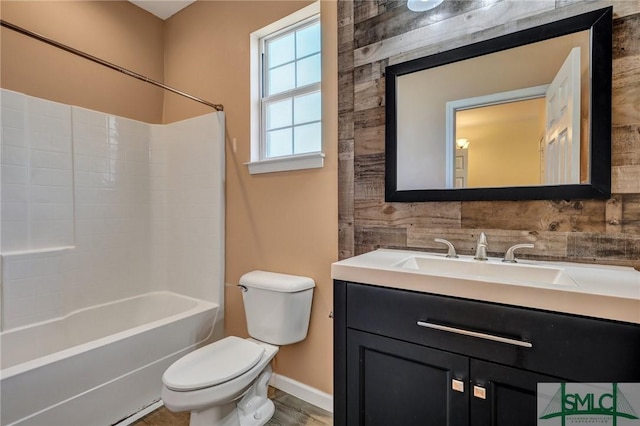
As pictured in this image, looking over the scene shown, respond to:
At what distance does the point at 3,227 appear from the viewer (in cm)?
176

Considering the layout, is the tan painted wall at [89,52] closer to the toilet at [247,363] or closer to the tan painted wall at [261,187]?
the tan painted wall at [261,187]

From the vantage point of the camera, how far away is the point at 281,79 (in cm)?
209

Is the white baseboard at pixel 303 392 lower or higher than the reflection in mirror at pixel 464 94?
lower

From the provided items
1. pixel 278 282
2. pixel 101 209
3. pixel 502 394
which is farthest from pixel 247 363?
pixel 101 209

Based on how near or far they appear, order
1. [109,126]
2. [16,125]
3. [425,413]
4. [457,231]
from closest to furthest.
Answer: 1. [425,413]
2. [457,231]
3. [16,125]
4. [109,126]

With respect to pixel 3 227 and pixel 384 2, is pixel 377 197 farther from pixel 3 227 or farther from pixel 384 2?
pixel 3 227

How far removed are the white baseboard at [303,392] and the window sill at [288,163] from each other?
1.29 meters

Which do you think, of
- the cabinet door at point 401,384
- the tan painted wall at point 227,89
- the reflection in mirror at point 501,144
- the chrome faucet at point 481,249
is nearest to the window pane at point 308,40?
the tan painted wall at point 227,89

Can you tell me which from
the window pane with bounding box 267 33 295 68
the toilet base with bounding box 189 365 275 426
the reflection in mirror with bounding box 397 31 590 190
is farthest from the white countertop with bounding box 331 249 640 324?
the window pane with bounding box 267 33 295 68

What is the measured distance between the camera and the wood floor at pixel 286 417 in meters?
1.64

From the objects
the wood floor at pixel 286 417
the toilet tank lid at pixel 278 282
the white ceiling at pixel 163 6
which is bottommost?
the wood floor at pixel 286 417

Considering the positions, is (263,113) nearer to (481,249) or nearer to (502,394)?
(481,249)

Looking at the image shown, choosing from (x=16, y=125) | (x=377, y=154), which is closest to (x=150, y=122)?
(x=16, y=125)

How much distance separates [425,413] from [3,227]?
7.69 feet
